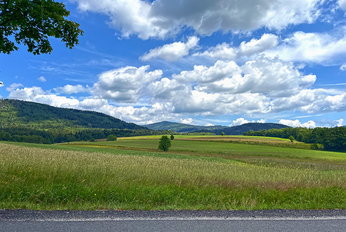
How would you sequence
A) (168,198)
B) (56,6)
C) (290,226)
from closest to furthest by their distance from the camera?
(290,226)
(168,198)
(56,6)

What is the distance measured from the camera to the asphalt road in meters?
5.23

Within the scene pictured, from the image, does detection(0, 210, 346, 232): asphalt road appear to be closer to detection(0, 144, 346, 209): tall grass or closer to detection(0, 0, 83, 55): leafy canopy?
detection(0, 144, 346, 209): tall grass

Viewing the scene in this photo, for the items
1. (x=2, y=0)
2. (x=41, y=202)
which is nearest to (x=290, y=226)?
(x=41, y=202)

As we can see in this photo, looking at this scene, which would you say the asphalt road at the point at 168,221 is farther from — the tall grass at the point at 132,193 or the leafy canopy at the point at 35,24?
the leafy canopy at the point at 35,24

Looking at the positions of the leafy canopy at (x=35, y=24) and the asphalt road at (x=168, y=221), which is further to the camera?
the leafy canopy at (x=35, y=24)

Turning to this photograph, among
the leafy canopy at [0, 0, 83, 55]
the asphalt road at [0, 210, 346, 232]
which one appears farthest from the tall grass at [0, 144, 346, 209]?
the leafy canopy at [0, 0, 83, 55]

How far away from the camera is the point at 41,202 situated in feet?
22.6

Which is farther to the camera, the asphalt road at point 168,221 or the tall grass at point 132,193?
the tall grass at point 132,193

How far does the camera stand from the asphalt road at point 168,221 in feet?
17.1

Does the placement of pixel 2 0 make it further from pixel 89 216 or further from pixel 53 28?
pixel 89 216

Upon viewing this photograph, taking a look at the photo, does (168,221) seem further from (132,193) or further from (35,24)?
(35,24)

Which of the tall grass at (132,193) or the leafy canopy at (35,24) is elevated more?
the leafy canopy at (35,24)

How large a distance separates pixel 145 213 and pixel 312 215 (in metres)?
4.48

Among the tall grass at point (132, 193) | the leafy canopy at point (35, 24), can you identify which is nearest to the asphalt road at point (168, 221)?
the tall grass at point (132, 193)
